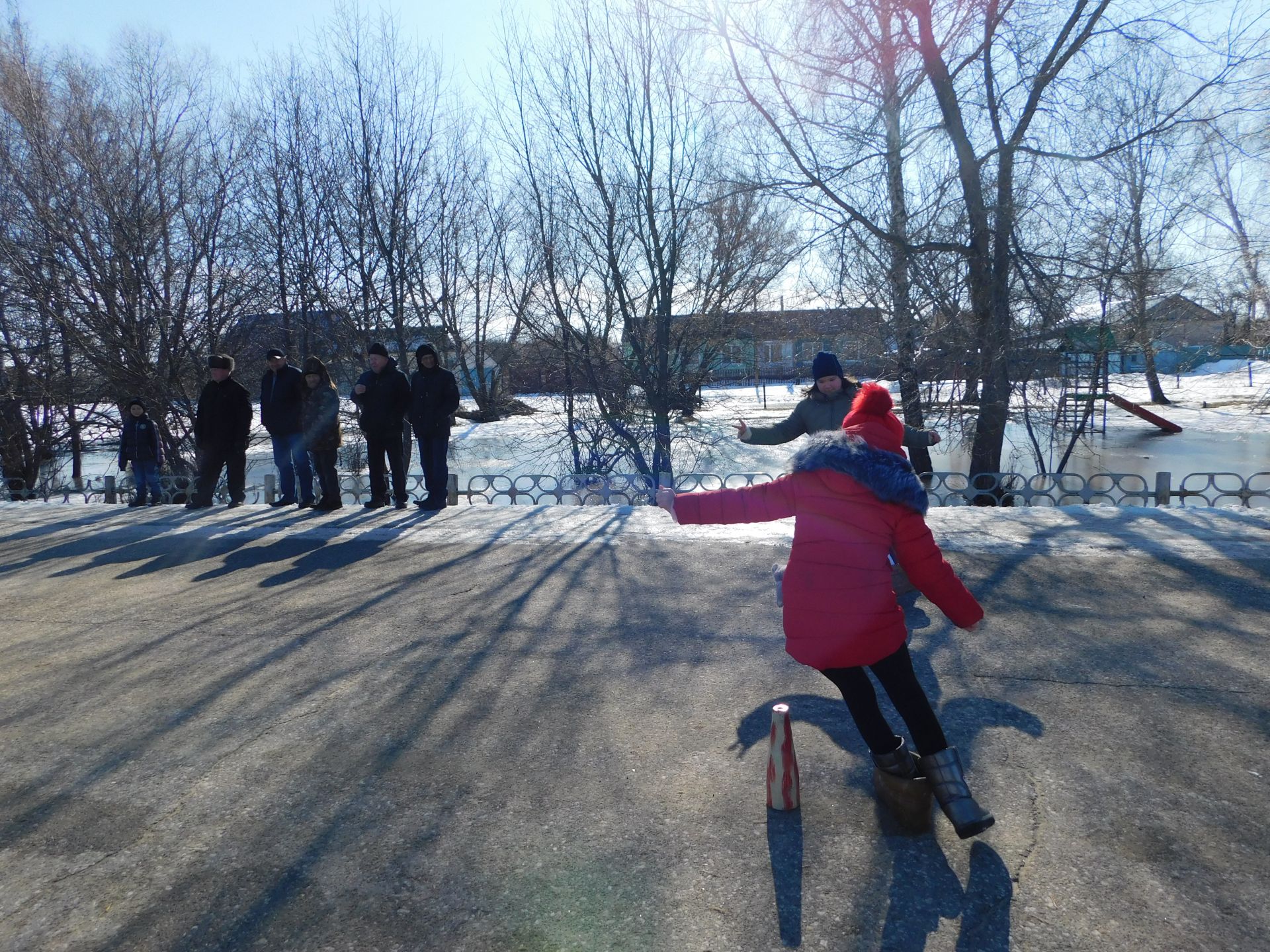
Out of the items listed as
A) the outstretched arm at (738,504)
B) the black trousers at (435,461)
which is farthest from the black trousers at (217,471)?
the outstretched arm at (738,504)

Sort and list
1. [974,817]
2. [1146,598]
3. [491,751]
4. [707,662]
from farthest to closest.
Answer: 1. [1146,598]
2. [707,662]
3. [491,751]
4. [974,817]

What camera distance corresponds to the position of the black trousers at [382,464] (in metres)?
9.35

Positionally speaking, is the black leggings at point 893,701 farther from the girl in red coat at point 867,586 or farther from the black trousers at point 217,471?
the black trousers at point 217,471

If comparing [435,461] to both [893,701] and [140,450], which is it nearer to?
[140,450]

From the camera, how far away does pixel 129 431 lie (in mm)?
12086

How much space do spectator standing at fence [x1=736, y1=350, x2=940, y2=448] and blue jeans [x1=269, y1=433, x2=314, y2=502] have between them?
19.8 feet

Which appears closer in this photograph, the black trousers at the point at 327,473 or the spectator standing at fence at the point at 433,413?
the spectator standing at fence at the point at 433,413

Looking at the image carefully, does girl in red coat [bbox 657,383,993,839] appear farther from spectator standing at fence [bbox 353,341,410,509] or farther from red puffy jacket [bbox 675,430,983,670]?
spectator standing at fence [bbox 353,341,410,509]

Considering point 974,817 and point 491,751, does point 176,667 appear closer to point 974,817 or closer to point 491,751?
point 491,751

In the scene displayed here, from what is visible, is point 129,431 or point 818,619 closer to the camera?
point 818,619

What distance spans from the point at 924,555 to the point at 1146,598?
3367 millimetres

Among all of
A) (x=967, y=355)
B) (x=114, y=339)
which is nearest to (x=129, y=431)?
(x=114, y=339)

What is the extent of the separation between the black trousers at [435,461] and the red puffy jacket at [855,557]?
6557mm

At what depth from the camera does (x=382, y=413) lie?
30.0 feet
